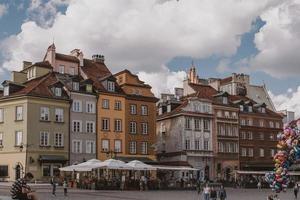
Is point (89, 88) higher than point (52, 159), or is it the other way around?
point (89, 88)

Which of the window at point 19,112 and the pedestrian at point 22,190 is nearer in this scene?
the pedestrian at point 22,190

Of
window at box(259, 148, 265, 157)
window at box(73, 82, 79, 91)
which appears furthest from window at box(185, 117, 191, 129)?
window at box(73, 82, 79, 91)

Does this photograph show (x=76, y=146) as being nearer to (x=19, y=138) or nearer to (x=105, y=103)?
(x=105, y=103)

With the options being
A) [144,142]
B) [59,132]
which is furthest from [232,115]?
[59,132]

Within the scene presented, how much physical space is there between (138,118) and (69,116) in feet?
30.9

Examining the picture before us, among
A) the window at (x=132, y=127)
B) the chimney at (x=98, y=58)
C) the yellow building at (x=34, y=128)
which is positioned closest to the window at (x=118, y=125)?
the window at (x=132, y=127)

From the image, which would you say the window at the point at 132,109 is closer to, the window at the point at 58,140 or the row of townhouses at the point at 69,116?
the row of townhouses at the point at 69,116

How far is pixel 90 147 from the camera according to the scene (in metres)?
61.2

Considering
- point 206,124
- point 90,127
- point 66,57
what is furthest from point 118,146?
point 206,124

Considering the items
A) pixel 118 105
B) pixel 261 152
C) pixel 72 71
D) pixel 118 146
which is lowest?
pixel 261 152

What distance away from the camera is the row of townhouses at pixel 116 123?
56938mm

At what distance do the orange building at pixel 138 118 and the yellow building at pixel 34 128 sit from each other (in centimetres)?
829

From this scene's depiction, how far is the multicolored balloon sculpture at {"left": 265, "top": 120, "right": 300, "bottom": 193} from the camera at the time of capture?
16.3m

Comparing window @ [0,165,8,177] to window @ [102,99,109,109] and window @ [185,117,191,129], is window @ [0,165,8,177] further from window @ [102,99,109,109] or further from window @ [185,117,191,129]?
window @ [185,117,191,129]
